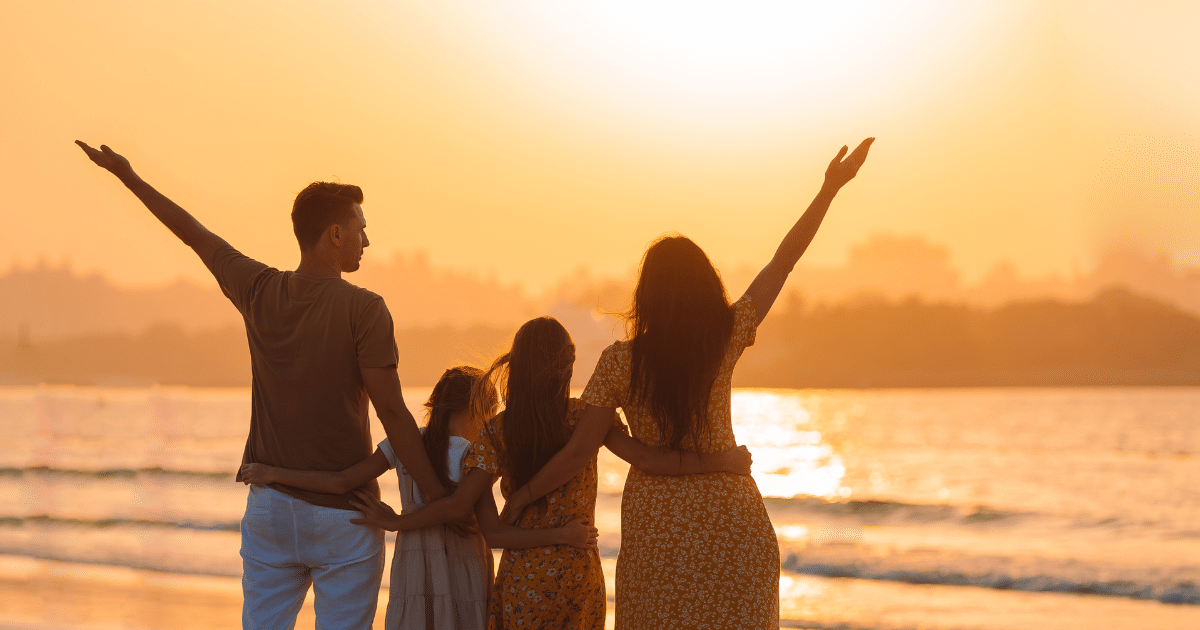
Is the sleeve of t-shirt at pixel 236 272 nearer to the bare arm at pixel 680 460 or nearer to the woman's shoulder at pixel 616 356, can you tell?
the woman's shoulder at pixel 616 356

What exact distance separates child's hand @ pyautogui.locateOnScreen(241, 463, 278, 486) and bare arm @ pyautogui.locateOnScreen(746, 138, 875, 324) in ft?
5.14

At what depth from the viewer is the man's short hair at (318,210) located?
2.71 meters

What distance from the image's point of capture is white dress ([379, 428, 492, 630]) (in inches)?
117

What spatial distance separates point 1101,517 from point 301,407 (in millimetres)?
18461

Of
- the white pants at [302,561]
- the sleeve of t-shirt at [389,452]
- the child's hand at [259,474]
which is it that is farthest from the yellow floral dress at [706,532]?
the child's hand at [259,474]

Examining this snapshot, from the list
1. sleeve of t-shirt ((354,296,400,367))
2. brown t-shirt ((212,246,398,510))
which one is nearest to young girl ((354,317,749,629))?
brown t-shirt ((212,246,398,510))

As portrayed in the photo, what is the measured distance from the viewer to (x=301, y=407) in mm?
2684

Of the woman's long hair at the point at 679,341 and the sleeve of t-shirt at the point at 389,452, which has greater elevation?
the woman's long hair at the point at 679,341

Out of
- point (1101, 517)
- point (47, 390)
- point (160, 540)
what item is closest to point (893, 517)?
point (1101, 517)

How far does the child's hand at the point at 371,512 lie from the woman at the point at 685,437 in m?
0.47

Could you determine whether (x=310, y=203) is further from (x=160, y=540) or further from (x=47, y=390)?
(x=47, y=390)

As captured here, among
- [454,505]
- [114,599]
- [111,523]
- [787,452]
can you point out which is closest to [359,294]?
[454,505]

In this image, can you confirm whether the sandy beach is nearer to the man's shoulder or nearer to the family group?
the family group

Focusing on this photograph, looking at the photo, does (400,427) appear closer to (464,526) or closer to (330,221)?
(464,526)
